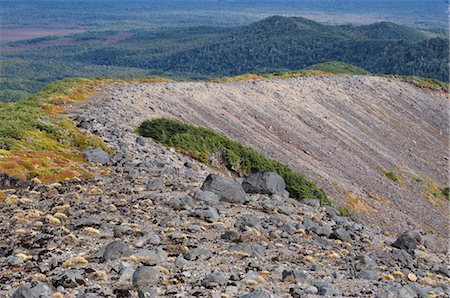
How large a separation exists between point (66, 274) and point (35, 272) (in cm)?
99

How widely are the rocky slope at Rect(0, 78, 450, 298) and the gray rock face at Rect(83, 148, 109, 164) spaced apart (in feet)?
0.21

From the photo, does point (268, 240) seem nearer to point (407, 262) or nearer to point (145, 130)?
point (407, 262)

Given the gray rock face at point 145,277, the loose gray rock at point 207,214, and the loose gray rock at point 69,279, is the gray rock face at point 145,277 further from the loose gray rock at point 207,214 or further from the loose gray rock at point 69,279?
the loose gray rock at point 207,214

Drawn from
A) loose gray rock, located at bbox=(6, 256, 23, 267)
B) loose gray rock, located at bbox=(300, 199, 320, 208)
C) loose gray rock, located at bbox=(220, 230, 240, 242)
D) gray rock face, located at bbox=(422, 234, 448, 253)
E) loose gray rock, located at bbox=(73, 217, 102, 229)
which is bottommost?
gray rock face, located at bbox=(422, 234, 448, 253)

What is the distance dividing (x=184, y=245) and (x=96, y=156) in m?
11.1

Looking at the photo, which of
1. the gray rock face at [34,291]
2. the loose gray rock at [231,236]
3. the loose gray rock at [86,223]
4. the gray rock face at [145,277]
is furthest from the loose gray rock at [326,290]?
the loose gray rock at [86,223]

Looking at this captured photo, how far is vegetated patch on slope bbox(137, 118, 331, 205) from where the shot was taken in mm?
31027

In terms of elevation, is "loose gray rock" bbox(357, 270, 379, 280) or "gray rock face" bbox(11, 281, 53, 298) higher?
"gray rock face" bbox(11, 281, 53, 298)

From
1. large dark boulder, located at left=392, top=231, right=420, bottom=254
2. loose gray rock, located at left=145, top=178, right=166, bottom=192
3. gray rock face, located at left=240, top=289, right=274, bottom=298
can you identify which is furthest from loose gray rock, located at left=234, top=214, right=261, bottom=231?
large dark boulder, located at left=392, top=231, right=420, bottom=254

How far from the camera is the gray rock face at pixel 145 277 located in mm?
11898

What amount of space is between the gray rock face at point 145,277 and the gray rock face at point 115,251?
115cm

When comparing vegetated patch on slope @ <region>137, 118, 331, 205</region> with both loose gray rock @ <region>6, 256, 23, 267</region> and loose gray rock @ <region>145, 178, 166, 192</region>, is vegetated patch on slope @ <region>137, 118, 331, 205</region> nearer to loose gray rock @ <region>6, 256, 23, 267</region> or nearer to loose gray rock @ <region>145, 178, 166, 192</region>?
loose gray rock @ <region>145, 178, 166, 192</region>

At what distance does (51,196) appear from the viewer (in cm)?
1881

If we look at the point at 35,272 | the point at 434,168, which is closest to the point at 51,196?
the point at 35,272
